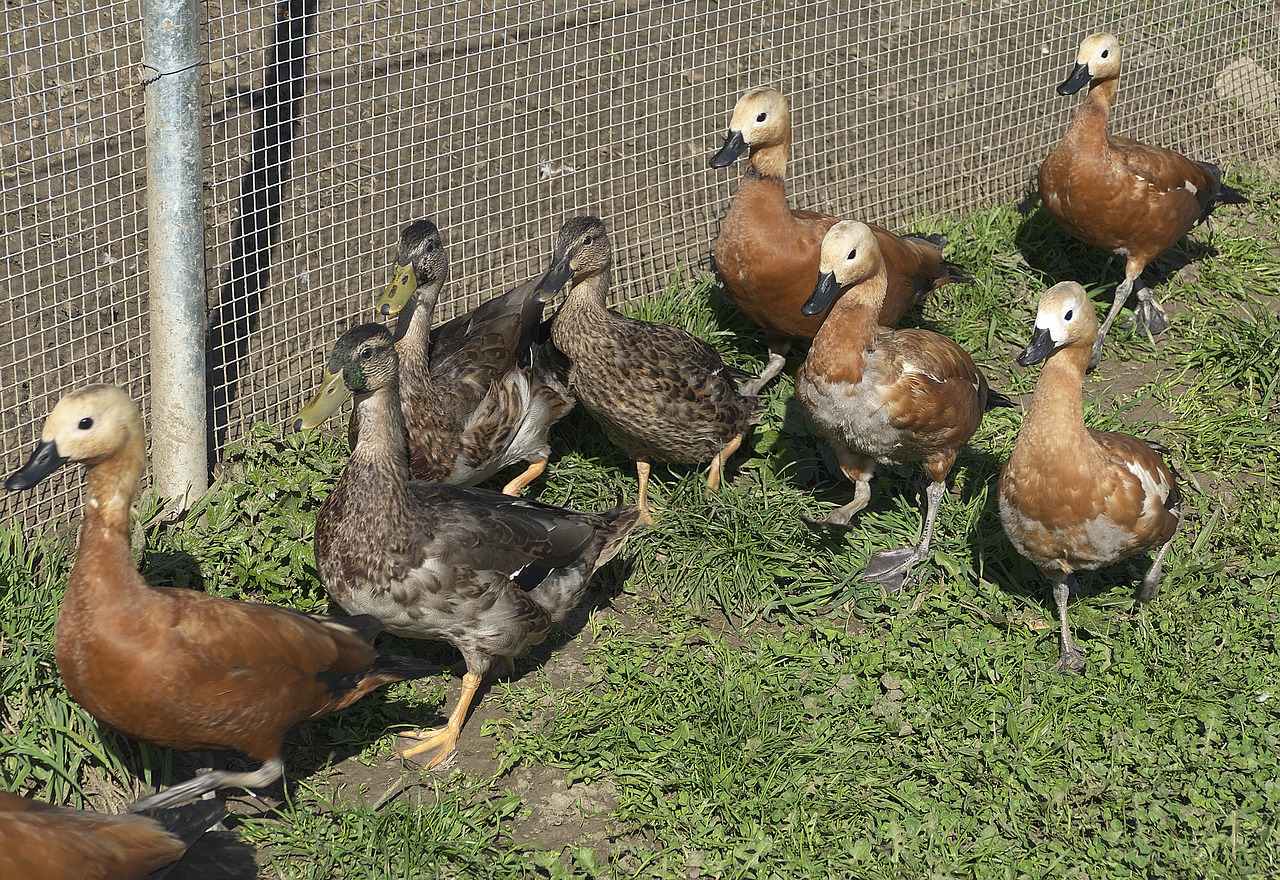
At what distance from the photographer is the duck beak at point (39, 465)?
149 inches

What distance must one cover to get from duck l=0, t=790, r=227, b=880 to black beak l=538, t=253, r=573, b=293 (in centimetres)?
255

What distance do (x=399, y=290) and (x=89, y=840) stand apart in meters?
2.68

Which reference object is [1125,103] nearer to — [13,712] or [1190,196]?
[1190,196]

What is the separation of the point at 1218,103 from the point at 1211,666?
16.3 ft

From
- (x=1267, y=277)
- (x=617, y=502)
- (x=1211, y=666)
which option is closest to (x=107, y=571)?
(x=617, y=502)

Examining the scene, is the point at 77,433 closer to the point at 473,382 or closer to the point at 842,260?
the point at 473,382

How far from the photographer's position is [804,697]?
481cm

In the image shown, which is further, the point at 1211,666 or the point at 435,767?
the point at 1211,666

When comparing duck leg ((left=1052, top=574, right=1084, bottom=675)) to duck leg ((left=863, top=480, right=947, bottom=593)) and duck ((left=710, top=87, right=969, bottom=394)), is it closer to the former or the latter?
duck leg ((left=863, top=480, right=947, bottom=593))

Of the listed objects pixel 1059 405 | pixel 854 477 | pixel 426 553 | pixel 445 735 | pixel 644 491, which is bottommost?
pixel 445 735

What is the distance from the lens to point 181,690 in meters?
3.82

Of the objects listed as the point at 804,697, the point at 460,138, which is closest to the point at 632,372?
the point at 804,697

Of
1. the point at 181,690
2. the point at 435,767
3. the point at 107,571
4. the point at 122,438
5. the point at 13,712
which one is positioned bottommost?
the point at 435,767

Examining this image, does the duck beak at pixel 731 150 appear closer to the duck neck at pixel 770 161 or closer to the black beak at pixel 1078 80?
the duck neck at pixel 770 161
